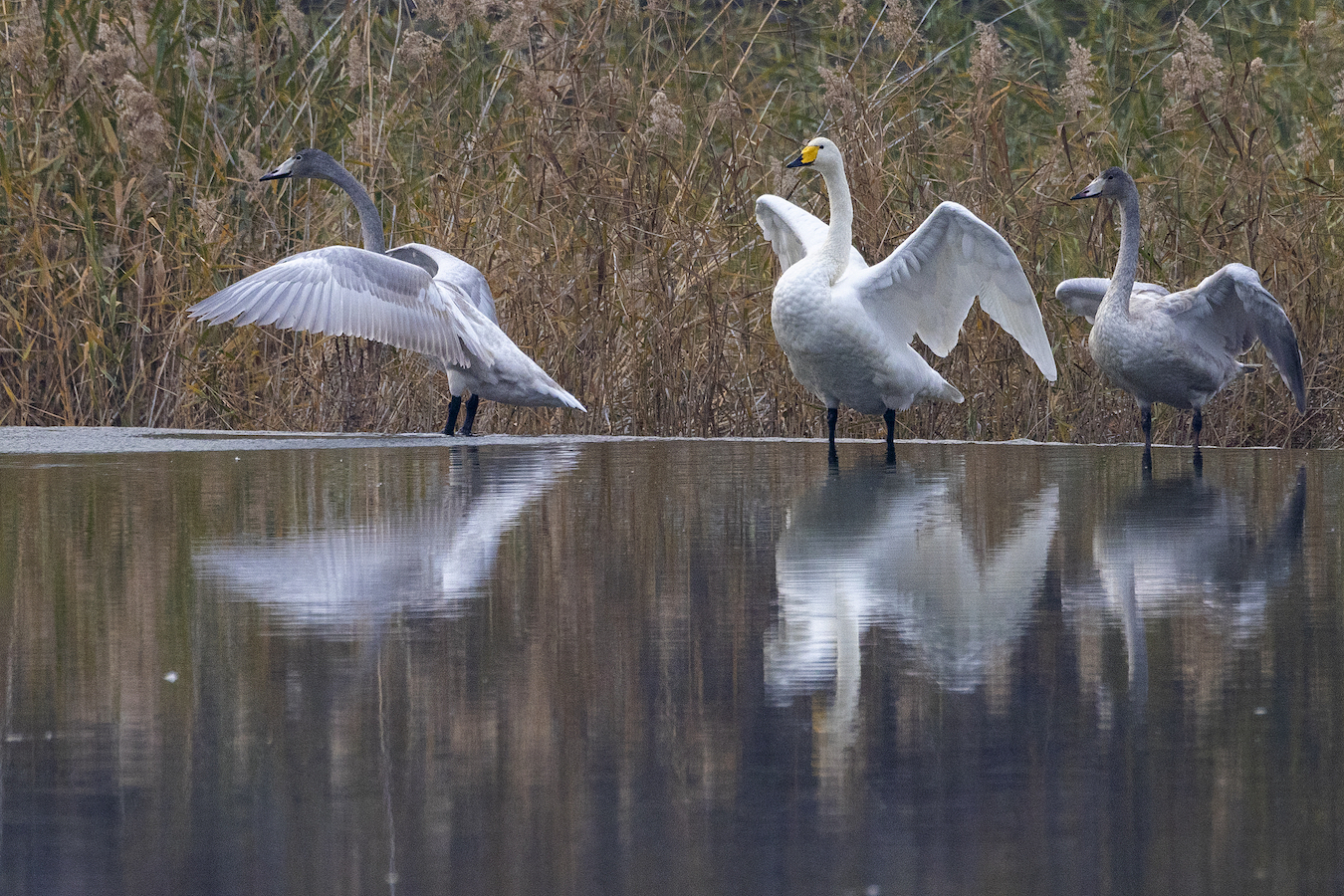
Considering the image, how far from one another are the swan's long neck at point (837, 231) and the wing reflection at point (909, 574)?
1.37 m

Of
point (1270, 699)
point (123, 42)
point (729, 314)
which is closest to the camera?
point (1270, 699)

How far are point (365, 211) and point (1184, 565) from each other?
5.07 m

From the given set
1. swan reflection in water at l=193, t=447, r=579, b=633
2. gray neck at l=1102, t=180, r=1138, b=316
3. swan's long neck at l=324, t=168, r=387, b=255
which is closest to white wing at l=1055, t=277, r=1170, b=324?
gray neck at l=1102, t=180, r=1138, b=316

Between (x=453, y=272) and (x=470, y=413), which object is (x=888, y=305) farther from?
(x=453, y=272)

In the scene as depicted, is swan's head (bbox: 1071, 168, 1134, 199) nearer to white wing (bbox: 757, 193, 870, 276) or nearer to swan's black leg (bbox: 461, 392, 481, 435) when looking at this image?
white wing (bbox: 757, 193, 870, 276)

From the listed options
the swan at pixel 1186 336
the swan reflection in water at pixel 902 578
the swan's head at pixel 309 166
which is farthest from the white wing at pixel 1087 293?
the swan's head at pixel 309 166

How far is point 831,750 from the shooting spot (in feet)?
8.80

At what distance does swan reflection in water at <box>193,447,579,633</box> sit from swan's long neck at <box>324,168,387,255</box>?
8.56 ft

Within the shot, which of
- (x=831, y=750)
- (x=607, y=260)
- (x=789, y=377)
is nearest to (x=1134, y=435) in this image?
(x=789, y=377)

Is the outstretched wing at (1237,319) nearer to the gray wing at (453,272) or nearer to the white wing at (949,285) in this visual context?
the white wing at (949,285)

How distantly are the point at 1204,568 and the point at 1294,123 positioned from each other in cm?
730

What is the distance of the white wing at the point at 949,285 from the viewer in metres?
7.02

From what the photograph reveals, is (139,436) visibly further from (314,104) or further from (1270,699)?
(1270,699)

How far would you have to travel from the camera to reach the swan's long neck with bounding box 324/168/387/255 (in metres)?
8.34
